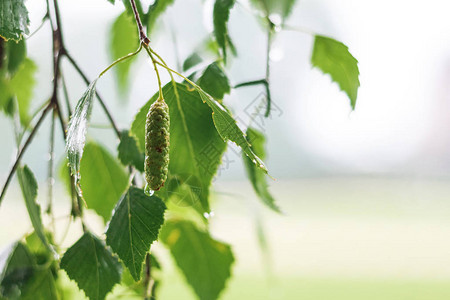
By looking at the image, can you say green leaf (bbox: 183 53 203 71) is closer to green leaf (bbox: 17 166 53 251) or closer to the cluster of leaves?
the cluster of leaves

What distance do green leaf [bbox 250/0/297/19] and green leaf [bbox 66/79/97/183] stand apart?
14 cm

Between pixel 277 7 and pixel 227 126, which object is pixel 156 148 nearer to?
pixel 227 126

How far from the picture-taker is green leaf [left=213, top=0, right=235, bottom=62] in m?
0.28

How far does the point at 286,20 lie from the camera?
0.33 meters

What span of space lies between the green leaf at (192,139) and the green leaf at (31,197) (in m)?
0.07

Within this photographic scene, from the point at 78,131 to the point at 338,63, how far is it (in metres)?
0.18

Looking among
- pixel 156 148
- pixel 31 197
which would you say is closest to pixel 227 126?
pixel 156 148

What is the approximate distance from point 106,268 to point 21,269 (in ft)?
0.18

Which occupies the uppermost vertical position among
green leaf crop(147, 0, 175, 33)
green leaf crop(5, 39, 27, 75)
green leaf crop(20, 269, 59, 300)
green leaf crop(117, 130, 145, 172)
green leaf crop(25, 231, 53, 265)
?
green leaf crop(147, 0, 175, 33)

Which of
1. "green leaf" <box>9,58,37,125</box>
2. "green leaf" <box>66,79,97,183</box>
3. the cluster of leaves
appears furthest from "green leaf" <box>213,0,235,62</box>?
"green leaf" <box>9,58,37,125</box>

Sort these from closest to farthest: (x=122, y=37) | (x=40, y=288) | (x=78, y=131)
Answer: (x=78, y=131) → (x=40, y=288) → (x=122, y=37)

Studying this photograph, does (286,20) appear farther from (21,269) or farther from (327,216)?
(327,216)

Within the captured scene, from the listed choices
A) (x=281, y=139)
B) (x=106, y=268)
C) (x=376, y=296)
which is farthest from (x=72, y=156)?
(x=281, y=139)

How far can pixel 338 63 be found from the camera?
0.32 metres
